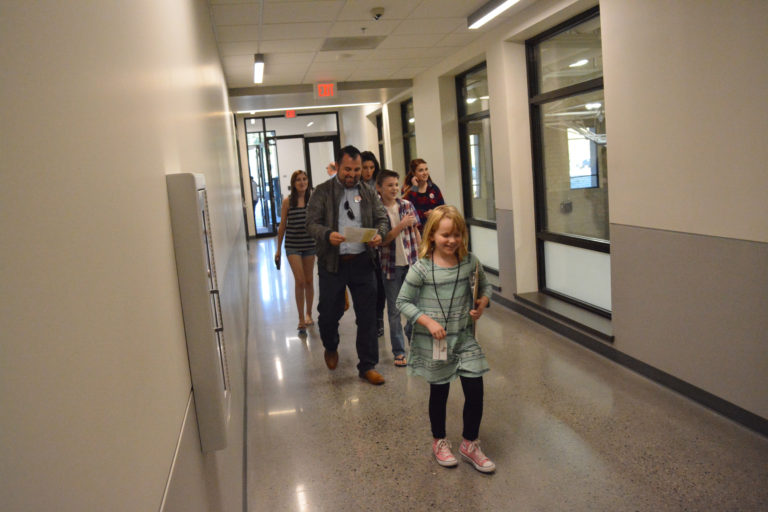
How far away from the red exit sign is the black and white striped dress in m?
3.72

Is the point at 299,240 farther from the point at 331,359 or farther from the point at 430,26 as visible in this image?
the point at 430,26

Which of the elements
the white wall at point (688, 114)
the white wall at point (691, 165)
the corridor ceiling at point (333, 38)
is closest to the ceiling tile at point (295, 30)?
the corridor ceiling at point (333, 38)

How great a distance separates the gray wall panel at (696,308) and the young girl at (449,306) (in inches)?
56.2

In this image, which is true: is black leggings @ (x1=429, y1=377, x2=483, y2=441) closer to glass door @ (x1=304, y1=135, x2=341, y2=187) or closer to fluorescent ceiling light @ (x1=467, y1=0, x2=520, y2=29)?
fluorescent ceiling light @ (x1=467, y1=0, x2=520, y2=29)

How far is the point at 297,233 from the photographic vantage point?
5.94 meters

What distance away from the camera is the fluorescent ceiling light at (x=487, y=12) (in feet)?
17.0

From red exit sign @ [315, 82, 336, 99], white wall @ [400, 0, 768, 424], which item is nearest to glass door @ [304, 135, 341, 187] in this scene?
red exit sign @ [315, 82, 336, 99]

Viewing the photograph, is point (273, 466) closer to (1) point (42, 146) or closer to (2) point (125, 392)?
(2) point (125, 392)

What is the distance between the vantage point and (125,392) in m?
0.80

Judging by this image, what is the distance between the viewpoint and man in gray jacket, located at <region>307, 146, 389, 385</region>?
4.31 metres

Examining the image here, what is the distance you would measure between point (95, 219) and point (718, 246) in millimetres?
3459

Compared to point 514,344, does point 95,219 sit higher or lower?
higher

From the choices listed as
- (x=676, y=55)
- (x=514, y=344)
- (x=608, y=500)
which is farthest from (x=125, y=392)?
(x=514, y=344)

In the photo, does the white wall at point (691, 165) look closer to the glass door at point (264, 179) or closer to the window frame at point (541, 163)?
the window frame at point (541, 163)
